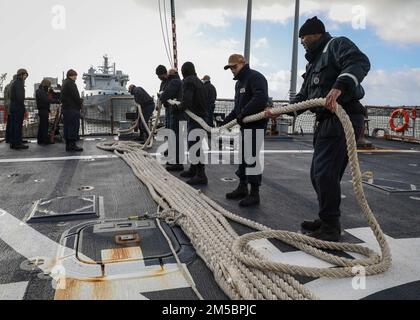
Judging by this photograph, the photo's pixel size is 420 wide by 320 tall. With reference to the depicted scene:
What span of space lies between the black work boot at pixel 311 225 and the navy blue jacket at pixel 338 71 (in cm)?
101

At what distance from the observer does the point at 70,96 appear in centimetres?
786

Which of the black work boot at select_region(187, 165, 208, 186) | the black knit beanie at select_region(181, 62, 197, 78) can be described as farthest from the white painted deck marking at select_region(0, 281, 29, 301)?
the black knit beanie at select_region(181, 62, 197, 78)

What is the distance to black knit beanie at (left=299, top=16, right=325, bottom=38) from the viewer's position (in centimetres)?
308

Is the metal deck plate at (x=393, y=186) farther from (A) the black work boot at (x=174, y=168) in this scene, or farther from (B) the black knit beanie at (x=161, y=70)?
(B) the black knit beanie at (x=161, y=70)

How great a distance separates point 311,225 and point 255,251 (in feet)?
2.92

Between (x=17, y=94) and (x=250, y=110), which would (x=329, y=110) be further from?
(x=17, y=94)

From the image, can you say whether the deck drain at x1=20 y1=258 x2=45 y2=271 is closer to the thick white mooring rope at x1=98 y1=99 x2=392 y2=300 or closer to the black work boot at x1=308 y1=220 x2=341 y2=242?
the thick white mooring rope at x1=98 y1=99 x2=392 y2=300

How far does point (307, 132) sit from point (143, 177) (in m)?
9.14

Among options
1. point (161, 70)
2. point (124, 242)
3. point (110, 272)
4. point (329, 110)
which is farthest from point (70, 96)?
point (329, 110)

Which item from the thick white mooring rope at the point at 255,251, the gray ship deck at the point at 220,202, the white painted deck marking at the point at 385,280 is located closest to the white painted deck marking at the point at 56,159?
the gray ship deck at the point at 220,202

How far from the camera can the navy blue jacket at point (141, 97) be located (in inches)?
372

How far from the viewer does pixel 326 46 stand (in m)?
3.04

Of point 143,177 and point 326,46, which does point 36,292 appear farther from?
point 143,177

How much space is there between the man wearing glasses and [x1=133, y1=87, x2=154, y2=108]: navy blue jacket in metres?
5.54
